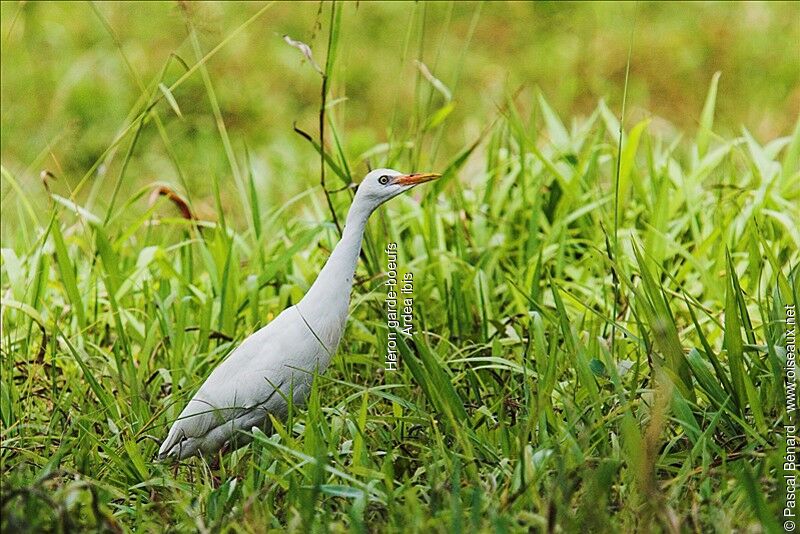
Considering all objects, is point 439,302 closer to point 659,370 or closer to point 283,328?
point 283,328

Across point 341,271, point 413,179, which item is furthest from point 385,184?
point 341,271

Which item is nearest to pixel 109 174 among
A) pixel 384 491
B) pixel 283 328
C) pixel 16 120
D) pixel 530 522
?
pixel 16 120

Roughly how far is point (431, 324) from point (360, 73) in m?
3.37

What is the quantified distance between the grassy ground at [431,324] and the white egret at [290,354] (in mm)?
82

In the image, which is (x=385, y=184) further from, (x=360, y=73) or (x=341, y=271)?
(x=360, y=73)

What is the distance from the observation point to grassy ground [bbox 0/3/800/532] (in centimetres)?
220

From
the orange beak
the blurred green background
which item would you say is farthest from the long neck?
the blurred green background

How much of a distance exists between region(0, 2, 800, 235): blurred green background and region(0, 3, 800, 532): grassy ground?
41 mm

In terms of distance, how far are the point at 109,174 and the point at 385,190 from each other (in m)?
3.67

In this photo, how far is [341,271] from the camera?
2621mm

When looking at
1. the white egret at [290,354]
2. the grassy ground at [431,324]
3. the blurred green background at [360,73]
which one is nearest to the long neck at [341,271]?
the white egret at [290,354]

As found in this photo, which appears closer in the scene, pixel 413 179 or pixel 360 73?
pixel 413 179

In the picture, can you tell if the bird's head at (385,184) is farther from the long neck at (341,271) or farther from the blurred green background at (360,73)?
the blurred green background at (360,73)

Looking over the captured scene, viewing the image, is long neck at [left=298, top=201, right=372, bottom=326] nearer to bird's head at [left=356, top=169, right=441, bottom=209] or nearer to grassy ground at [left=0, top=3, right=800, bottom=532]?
bird's head at [left=356, top=169, right=441, bottom=209]
